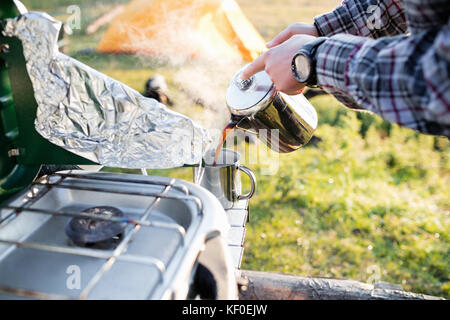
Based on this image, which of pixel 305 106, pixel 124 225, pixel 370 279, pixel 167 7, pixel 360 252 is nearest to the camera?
pixel 124 225

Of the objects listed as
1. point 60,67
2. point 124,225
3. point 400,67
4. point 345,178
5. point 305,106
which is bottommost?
point 345,178

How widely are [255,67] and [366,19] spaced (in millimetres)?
426

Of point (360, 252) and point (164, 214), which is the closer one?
point (164, 214)

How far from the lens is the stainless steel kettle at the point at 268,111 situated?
114 centimetres

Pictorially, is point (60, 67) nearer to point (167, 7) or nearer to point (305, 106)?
point (305, 106)

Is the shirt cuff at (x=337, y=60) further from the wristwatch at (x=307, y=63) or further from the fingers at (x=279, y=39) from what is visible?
the fingers at (x=279, y=39)

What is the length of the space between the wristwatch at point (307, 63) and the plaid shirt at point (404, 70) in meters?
0.02

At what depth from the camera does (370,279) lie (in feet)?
6.70

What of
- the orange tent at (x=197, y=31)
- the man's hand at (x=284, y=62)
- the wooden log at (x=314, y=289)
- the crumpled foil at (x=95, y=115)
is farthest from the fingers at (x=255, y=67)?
the orange tent at (x=197, y=31)

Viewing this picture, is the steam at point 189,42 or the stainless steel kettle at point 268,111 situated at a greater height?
the stainless steel kettle at point 268,111

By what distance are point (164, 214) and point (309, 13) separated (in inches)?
215

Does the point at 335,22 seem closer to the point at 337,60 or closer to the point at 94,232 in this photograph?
the point at 337,60

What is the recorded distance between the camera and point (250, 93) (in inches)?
45.5

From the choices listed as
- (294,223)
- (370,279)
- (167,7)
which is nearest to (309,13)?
(167,7)
